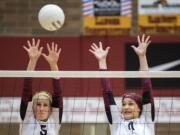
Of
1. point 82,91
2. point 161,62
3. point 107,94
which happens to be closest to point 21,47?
point 82,91

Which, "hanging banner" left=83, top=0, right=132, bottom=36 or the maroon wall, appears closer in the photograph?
"hanging banner" left=83, top=0, right=132, bottom=36

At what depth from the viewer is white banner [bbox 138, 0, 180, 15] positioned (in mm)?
9250

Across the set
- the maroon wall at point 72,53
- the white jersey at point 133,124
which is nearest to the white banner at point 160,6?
the maroon wall at point 72,53

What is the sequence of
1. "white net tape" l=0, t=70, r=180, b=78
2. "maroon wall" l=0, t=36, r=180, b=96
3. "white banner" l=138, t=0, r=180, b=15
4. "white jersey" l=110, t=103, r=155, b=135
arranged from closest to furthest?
1. "white jersey" l=110, t=103, r=155, b=135
2. "white net tape" l=0, t=70, r=180, b=78
3. "white banner" l=138, t=0, r=180, b=15
4. "maroon wall" l=0, t=36, r=180, b=96

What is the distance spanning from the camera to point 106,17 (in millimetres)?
9305

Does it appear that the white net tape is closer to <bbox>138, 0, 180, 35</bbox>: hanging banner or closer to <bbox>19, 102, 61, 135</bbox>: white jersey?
<bbox>19, 102, 61, 135</bbox>: white jersey

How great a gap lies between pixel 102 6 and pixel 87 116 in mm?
1842

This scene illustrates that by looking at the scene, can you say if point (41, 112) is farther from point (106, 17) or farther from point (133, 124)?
point (106, 17)

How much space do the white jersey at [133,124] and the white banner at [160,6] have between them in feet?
15.3

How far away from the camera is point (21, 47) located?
936cm

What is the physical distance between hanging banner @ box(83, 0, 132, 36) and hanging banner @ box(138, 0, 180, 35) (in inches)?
8.8

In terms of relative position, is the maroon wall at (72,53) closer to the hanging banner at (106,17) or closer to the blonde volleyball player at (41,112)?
the hanging banner at (106,17)

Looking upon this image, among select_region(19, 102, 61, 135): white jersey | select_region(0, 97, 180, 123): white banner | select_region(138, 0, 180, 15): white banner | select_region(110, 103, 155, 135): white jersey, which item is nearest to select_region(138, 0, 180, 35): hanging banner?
select_region(138, 0, 180, 15): white banner

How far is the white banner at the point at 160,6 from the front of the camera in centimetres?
925
